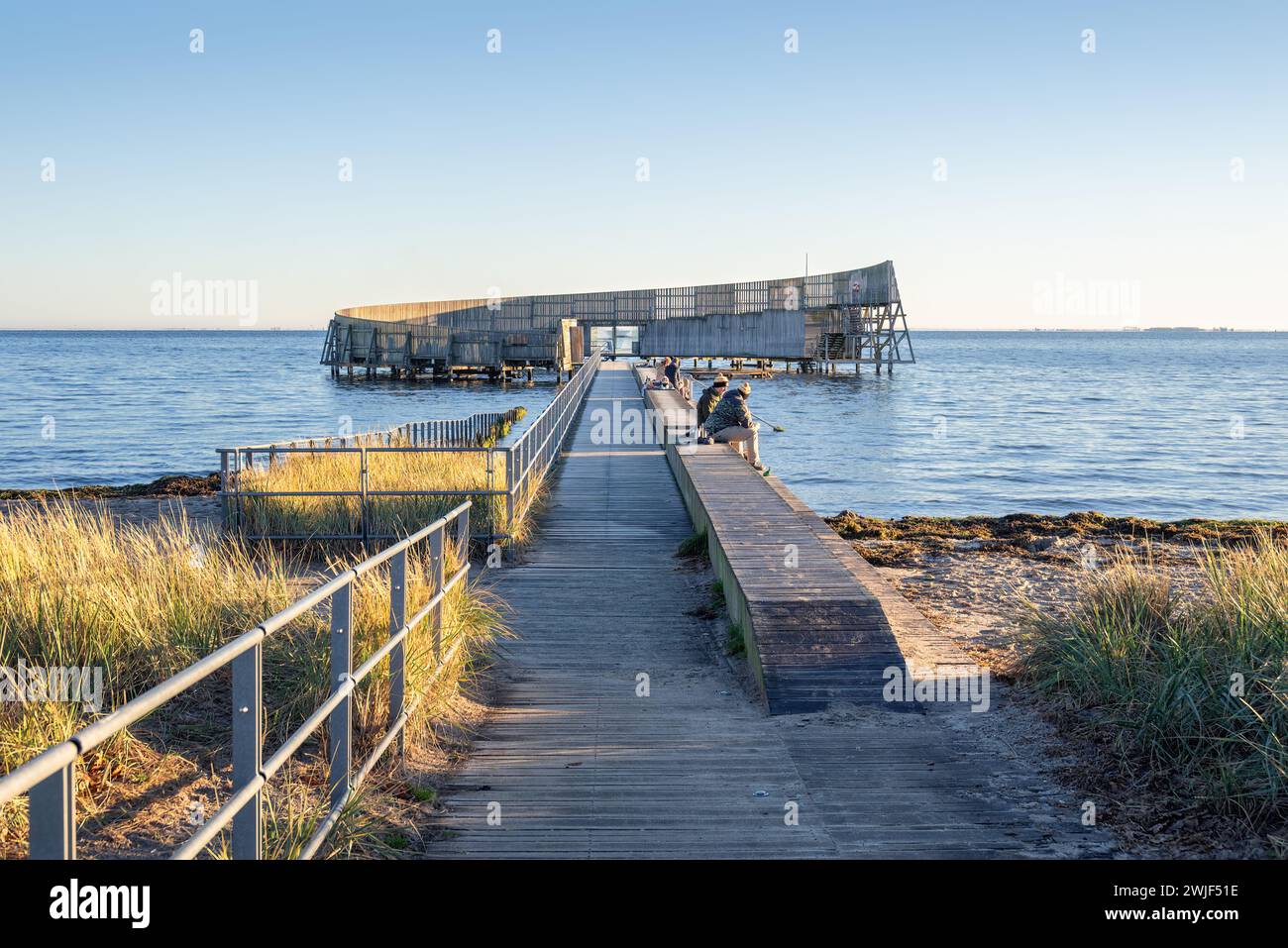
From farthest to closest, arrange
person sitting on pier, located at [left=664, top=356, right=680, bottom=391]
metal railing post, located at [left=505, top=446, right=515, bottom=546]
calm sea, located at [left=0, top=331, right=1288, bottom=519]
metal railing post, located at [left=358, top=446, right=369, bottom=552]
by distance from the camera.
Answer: person sitting on pier, located at [left=664, top=356, right=680, bottom=391]
calm sea, located at [left=0, top=331, right=1288, bottom=519]
metal railing post, located at [left=358, top=446, right=369, bottom=552]
metal railing post, located at [left=505, top=446, right=515, bottom=546]

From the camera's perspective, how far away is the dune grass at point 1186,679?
196 inches

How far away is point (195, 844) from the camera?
3.04 metres

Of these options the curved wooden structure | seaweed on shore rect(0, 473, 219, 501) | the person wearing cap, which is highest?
the curved wooden structure

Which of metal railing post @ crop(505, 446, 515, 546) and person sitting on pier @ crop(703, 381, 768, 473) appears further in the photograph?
person sitting on pier @ crop(703, 381, 768, 473)

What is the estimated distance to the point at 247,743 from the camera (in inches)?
139

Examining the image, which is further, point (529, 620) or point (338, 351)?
point (338, 351)

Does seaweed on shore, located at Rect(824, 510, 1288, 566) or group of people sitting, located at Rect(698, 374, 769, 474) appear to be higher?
group of people sitting, located at Rect(698, 374, 769, 474)

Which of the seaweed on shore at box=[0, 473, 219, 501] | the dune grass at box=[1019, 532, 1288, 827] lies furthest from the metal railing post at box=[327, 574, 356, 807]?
the seaweed on shore at box=[0, 473, 219, 501]

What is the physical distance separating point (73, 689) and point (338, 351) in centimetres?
7522

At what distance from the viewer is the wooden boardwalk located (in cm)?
483

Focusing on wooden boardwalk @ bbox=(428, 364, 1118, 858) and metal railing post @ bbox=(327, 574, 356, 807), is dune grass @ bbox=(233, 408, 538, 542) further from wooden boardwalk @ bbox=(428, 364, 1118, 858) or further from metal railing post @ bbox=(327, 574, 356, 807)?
metal railing post @ bbox=(327, 574, 356, 807)

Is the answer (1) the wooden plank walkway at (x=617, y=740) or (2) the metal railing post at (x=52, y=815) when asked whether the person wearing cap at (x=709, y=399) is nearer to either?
(1) the wooden plank walkway at (x=617, y=740)
